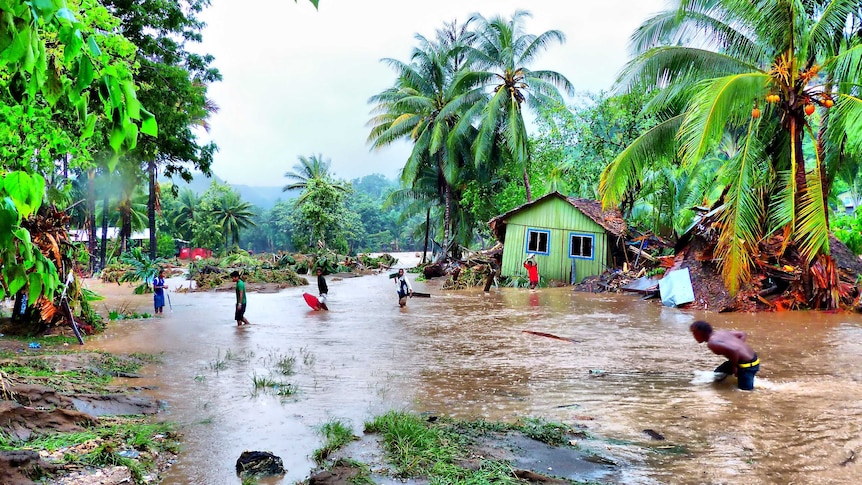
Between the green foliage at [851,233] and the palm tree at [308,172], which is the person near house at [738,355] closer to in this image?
the green foliage at [851,233]

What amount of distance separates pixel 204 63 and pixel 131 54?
15.1ft

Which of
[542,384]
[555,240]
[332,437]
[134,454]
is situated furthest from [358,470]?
[555,240]

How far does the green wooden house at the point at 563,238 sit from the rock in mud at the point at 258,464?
1978 centimetres

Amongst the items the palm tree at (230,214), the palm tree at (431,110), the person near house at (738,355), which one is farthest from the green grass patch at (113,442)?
the palm tree at (230,214)

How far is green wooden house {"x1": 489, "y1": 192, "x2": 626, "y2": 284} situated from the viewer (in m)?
23.2

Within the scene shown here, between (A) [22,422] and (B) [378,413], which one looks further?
(B) [378,413]

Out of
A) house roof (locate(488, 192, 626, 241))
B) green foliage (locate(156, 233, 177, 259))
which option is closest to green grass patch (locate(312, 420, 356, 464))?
house roof (locate(488, 192, 626, 241))

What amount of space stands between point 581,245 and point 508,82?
9224 millimetres

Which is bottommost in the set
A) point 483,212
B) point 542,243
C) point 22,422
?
point 22,422

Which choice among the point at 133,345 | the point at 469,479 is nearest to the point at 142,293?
the point at 133,345

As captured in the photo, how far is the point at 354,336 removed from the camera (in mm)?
11930

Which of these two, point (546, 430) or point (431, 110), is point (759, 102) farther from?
point (431, 110)

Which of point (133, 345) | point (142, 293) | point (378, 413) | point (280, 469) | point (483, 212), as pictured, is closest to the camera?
point (280, 469)

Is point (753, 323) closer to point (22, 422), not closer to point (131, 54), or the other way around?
point (22, 422)
